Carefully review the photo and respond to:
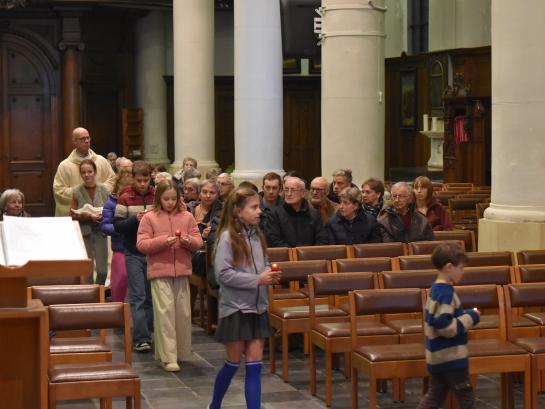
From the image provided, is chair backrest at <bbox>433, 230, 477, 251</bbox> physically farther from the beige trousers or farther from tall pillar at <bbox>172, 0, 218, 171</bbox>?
tall pillar at <bbox>172, 0, 218, 171</bbox>

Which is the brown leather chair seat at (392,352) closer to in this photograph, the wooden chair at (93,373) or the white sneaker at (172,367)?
the wooden chair at (93,373)

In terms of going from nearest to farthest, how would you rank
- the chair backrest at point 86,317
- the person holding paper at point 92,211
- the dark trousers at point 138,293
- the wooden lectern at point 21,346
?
1. the wooden lectern at point 21,346
2. the chair backrest at point 86,317
3. the dark trousers at point 138,293
4. the person holding paper at point 92,211

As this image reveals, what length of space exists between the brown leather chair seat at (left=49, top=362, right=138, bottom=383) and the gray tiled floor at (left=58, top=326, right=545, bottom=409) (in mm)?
1349

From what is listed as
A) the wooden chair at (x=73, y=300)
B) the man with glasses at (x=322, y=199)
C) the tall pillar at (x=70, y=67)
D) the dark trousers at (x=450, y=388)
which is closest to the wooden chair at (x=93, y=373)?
the wooden chair at (x=73, y=300)

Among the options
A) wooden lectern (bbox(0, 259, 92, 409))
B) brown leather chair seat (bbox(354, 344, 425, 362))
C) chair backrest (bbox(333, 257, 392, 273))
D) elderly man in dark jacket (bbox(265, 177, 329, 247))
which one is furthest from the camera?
elderly man in dark jacket (bbox(265, 177, 329, 247))

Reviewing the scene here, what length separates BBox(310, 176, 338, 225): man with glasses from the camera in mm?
12289

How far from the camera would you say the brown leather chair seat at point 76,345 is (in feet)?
27.3

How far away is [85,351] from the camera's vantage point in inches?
328

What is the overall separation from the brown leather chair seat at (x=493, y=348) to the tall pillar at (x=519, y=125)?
10.9 ft

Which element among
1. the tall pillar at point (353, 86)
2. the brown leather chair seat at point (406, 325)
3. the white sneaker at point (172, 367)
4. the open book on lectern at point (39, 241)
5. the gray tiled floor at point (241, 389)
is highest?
the tall pillar at point (353, 86)

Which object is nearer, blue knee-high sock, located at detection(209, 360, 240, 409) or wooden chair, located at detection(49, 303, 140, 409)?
wooden chair, located at detection(49, 303, 140, 409)

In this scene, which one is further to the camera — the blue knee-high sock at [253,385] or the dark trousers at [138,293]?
the dark trousers at [138,293]

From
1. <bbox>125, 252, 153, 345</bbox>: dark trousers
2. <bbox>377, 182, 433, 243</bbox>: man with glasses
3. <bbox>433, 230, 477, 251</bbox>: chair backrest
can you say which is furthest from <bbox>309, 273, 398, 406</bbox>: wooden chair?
<bbox>433, 230, 477, 251</bbox>: chair backrest

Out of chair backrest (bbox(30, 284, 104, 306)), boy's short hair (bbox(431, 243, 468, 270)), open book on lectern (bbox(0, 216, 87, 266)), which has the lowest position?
chair backrest (bbox(30, 284, 104, 306))
